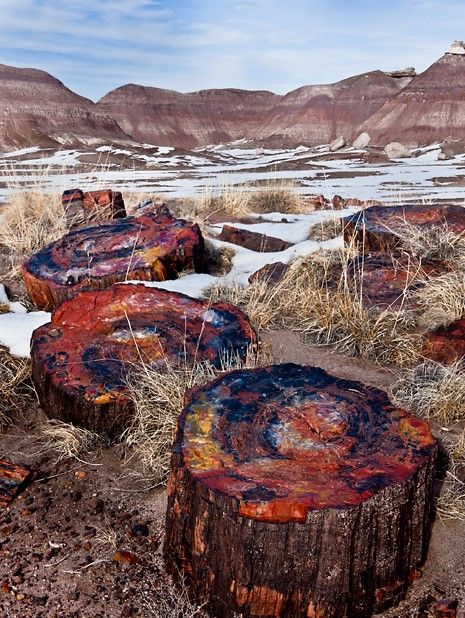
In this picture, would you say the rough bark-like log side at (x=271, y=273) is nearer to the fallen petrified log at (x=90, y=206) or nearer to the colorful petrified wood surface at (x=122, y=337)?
the colorful petrified wood surface at (x=122, y=337)

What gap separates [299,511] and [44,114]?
159 feet

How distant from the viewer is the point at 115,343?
308 cm

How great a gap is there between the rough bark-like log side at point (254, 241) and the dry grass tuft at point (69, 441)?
118 inches

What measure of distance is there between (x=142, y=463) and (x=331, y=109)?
5957cm

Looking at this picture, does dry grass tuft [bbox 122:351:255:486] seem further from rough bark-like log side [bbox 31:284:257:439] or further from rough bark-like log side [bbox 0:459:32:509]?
rough bark-like log side [bbox 0:459:32:509]

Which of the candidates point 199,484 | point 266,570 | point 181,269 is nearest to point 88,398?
point 199,484

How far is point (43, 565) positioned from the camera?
201cm

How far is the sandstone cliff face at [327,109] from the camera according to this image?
56.3m

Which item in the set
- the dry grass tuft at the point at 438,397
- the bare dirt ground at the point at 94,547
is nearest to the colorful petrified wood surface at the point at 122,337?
the bare dirt ground at the point at 94,547

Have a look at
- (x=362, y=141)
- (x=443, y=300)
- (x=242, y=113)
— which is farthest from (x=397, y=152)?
(x=242, y=113)

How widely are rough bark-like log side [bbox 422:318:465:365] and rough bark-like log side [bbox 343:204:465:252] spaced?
120 cm

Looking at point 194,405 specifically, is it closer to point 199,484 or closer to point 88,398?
point 199,484

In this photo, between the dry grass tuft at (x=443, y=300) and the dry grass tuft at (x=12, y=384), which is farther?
the dry grass tuft at (x=443, y=300)

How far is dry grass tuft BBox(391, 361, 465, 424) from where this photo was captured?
265 centimetres
